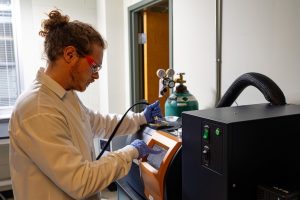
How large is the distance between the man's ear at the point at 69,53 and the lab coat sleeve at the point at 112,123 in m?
0.50

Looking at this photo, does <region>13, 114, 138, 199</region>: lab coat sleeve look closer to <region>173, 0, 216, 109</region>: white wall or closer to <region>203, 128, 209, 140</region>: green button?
<region>203, 128, 209, 140</region>: green button

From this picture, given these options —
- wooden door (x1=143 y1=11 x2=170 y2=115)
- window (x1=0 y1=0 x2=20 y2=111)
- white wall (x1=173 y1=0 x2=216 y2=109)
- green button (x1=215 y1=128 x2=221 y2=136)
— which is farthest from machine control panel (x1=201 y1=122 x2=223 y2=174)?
window (x1=0 y1=0 x2=20 y2=111)

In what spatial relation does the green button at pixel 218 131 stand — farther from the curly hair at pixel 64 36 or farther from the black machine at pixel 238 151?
the curly hair at pixel 64 36

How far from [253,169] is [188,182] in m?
0.25

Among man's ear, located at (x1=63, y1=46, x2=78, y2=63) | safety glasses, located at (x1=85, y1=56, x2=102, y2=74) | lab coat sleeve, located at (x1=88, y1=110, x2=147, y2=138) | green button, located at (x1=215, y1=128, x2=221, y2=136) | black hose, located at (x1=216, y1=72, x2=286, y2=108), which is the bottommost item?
lab coat sleeve, located at (x1=88, y1=110, x2=147, y2=138)

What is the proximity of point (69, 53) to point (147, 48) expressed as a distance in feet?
6.00

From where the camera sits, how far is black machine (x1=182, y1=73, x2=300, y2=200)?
819 mm

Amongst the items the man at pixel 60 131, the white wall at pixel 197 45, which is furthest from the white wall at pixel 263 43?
the man at pixel 60 131

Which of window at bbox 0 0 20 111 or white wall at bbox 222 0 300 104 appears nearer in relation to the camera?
white wall at bbox 222 0 300 104

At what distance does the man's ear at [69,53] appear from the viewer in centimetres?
109

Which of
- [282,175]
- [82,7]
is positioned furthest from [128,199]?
[82,7]

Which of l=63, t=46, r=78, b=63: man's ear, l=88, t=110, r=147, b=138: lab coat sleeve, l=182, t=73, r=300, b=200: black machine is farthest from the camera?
l=88, t=110, r=147, b=138: lab coat sleeve

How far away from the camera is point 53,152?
3.13 feet

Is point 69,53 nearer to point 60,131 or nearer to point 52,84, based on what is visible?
point 52,84
